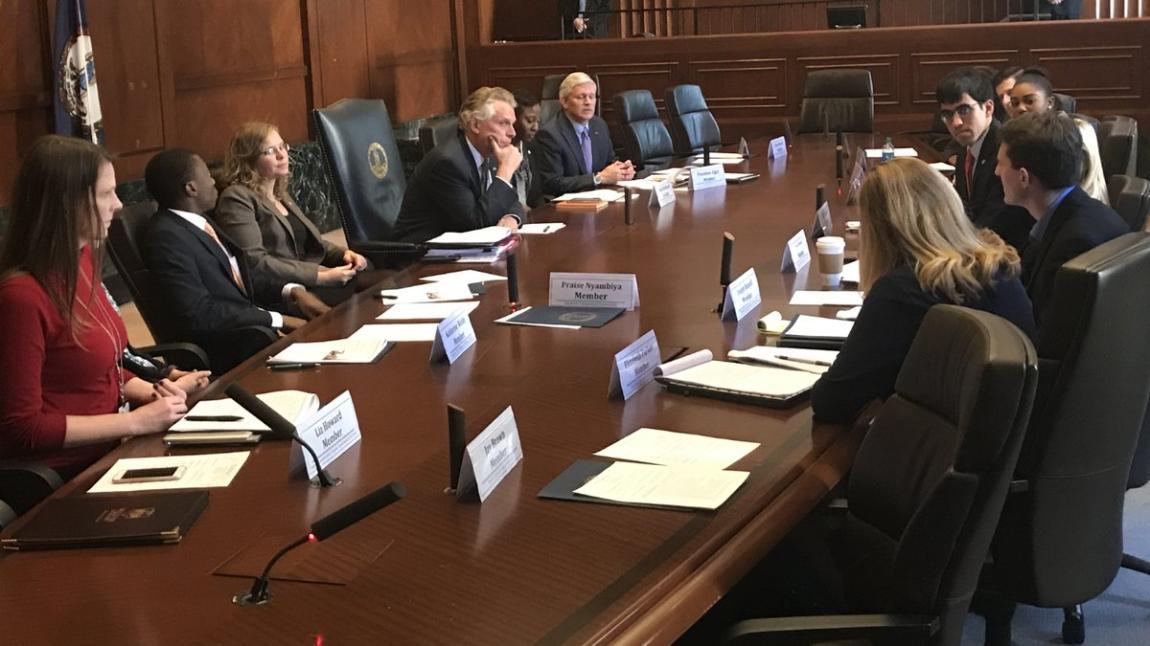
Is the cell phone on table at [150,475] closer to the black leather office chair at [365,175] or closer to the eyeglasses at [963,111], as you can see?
the black leather office chair at [365,175]

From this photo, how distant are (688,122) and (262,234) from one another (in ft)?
13.0

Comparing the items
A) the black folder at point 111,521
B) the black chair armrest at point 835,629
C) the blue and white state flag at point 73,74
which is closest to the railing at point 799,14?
the blue and white state flag at point 73,74

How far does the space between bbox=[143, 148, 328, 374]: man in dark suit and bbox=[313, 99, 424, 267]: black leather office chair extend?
0.91m

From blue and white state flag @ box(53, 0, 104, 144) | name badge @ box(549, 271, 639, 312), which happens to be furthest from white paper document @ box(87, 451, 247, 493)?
blue and white state flag @ box(53, 0, 104, 144)

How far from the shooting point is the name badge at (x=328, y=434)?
2.12 m

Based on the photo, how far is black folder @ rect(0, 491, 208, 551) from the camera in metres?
1.87

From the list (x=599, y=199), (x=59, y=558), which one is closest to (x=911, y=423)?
(x=59, y=558)

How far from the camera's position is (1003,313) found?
2.51 m

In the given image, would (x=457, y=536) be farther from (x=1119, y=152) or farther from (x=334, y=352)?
(x=1119, y=152)

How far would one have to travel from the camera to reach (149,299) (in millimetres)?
3703

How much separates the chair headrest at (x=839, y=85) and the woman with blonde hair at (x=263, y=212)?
15.1 feet

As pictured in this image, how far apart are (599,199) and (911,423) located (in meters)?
3.57

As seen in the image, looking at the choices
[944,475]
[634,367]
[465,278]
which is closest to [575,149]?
[465,278]

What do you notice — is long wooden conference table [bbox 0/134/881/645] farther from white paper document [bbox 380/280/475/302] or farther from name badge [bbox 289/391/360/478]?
white paper document [bbox 380/280/475/302]
